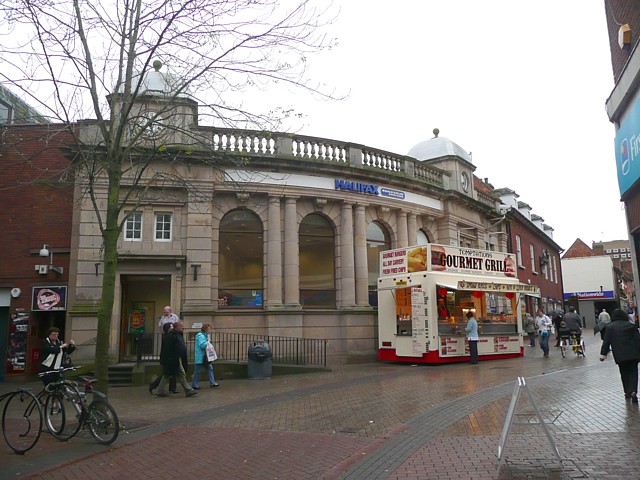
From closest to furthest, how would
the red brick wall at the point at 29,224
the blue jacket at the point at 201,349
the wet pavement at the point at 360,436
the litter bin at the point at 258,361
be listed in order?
1. the wet pavement at the point at 360,436
2. the blue jacket at the point at 201,349
3. the litter bin at the point at 258,361
4. the red brick wall at the point at 29,224

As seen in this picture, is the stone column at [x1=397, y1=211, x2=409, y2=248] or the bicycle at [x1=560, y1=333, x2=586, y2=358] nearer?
the bicycle at [x1=560, y1=333, x2=586, y2=358]

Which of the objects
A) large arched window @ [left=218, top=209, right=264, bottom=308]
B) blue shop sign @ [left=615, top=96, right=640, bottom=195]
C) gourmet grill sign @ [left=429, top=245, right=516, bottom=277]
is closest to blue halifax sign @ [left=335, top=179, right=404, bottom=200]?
large arched window @ [left=218, top=209, right=264, bottom=308]

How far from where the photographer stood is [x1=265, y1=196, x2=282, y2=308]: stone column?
60.4 ft

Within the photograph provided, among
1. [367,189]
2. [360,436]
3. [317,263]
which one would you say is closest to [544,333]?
[367,189]

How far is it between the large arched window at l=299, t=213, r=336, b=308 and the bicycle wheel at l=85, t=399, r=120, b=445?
11.9 meters

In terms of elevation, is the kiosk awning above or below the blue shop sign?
below

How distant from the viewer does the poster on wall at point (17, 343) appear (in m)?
17.3

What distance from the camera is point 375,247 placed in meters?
21.7

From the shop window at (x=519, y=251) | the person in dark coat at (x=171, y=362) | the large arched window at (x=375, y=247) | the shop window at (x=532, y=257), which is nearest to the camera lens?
the person in dark coat at (x=171, y=362)

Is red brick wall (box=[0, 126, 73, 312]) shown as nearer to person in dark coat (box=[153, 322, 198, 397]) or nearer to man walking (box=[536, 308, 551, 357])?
person in dark coat (box=[153, 322, 198, 397])

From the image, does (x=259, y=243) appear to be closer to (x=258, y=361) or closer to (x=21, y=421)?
(x=258, y=361)

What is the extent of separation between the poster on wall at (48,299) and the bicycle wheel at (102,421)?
10.7 meters

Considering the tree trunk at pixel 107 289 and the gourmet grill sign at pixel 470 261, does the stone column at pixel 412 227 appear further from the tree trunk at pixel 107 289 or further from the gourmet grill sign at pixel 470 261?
the tree trunk at pixel 107 289

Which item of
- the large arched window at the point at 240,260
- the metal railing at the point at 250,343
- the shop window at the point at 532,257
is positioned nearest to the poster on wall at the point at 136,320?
the metal railing at the point at 250,343
